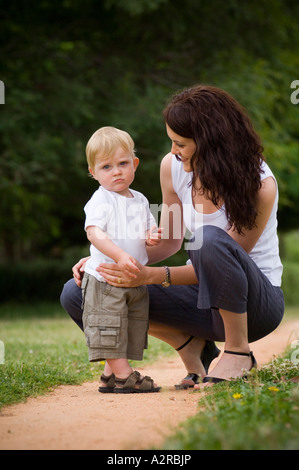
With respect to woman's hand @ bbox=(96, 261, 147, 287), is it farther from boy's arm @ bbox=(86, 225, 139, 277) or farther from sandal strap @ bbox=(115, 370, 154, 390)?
sandal strap @ bbox=(115, 370, 154, 390)

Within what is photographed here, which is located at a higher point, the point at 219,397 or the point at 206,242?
the point at 206,242

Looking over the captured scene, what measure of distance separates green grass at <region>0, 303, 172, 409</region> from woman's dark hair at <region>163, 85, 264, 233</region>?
1.54m

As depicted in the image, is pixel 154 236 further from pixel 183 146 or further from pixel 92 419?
pixel 92 419

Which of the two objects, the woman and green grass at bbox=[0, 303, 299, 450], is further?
the woman

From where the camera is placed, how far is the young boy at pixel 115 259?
12.0 feet

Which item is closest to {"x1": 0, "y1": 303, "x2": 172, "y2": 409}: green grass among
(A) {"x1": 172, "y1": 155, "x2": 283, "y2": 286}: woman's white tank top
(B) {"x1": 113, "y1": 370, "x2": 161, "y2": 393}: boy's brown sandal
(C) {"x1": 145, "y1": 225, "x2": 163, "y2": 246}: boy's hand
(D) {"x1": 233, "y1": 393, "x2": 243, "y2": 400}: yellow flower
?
(B) {"x1": 113, "y1": 370, "x2": 161, "y2": 393}: boy's brown sandal

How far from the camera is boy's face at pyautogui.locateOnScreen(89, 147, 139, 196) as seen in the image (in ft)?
12.6

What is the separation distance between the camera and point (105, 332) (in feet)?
12.0

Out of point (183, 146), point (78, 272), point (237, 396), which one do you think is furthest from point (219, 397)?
point (183, 146)

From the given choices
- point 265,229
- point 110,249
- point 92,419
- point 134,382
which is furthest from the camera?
point 265,229

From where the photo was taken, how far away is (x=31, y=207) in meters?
14.9

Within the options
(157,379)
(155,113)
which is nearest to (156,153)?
(155,113)

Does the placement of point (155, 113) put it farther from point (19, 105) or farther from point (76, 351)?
point (76, 351)

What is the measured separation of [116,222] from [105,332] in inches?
24.7
